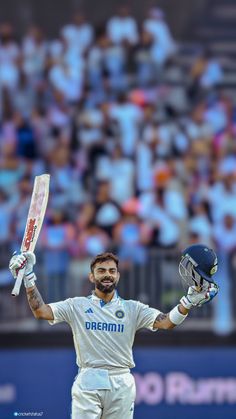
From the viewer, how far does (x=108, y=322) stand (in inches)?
389

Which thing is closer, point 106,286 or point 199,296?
point 199,296

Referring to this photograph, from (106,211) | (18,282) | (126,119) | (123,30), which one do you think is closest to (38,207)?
(18,282)

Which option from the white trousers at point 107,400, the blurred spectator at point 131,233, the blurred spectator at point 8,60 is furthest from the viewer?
the blurred spectator at point 8,60

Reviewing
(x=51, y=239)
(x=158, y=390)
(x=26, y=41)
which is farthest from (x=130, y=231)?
(x=26, y=41)

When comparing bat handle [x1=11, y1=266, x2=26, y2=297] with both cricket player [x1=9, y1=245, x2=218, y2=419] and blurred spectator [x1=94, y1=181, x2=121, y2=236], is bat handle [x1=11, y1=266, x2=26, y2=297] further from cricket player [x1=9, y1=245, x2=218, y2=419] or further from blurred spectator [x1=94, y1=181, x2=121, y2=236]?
blurred spectator [x1=94, y1=181, x2=121, y2=236]

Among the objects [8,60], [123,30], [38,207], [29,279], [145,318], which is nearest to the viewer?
[29,279]

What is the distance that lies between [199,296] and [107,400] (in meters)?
1.02

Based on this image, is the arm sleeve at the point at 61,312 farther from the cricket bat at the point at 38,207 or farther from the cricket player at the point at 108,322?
the cricket bat at the point at 38,207

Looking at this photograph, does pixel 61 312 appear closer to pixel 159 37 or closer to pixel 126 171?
pixel 126 171

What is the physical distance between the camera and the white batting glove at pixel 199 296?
9664 millimetres

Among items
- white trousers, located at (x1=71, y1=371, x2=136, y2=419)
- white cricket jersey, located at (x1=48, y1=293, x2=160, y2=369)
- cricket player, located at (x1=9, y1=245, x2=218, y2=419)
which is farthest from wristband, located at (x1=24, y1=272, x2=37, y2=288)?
white trousers, located at (x1=71, y1=371, x2=136, y2=419)

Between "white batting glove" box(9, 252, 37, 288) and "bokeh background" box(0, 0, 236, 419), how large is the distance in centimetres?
437

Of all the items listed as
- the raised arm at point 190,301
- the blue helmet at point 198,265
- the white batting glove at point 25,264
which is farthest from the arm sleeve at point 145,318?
the white batting glove at point 25,264

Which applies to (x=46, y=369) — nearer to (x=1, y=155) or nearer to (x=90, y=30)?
(x=1, y=155)
